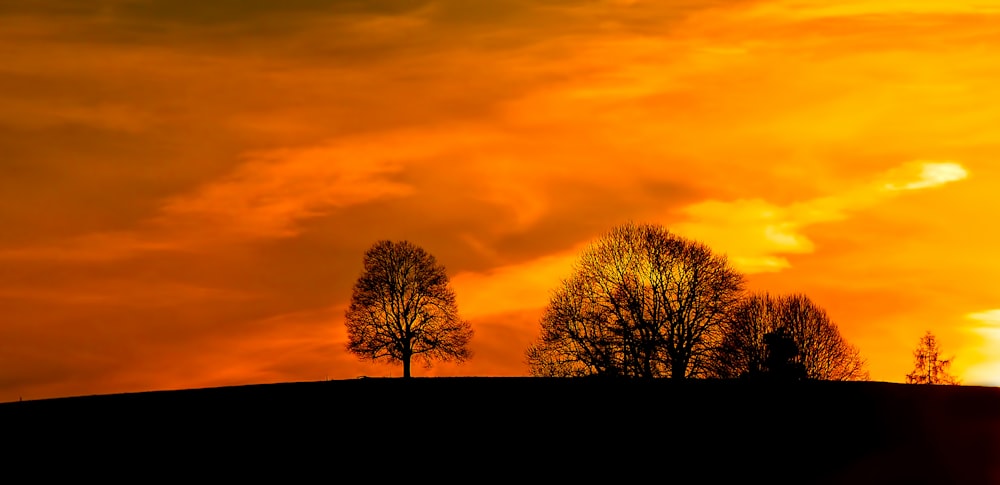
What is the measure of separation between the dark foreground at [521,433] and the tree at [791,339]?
45698 mm

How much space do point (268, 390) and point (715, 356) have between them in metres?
46.1

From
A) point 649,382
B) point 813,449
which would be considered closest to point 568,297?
point 649,382

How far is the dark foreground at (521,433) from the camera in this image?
4112cm

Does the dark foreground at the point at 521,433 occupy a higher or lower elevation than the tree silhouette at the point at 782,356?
lower

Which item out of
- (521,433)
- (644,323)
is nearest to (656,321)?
(644,323)

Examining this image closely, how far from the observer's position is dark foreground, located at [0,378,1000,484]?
41125 millimetres

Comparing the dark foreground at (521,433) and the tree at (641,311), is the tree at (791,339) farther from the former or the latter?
the dark foreground at (521,433)

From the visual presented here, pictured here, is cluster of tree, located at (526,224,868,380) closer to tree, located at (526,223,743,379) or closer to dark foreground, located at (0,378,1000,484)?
tree, located at (526,223,743,379)

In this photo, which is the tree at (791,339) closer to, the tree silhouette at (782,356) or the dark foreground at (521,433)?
the tree silhouette at (782,356)

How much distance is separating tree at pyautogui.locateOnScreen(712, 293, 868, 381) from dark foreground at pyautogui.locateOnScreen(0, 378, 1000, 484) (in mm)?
45698

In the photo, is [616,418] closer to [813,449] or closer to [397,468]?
[813,449]

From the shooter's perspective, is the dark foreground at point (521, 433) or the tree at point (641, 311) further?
the tree at point (641, 311)

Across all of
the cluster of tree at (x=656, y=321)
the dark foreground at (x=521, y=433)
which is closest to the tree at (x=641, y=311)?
the cluster of tree at (x=656, y=321)

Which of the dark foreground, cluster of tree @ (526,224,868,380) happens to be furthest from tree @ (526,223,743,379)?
the dark foreground
